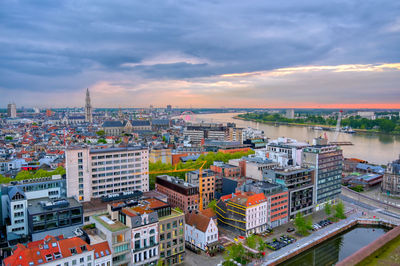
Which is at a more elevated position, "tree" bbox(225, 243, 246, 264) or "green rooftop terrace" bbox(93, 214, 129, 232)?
"green rooftop terrace" bbox(93, 214, 129, 232)

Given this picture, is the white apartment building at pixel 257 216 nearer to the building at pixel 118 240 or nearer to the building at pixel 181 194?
the building at pixel 181 194

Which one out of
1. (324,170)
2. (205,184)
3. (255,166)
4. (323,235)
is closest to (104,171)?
(205,184)

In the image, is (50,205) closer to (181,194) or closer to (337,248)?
(181,194)

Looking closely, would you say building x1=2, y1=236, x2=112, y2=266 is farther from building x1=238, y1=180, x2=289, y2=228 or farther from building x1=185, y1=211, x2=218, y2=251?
building x1=238, y1=180, x2=289, y2=228

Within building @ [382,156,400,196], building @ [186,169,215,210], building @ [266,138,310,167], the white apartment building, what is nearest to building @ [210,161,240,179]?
building @ [186,169,215,210]

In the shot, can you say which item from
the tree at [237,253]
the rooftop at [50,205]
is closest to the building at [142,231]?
the rooftop at [50,205]

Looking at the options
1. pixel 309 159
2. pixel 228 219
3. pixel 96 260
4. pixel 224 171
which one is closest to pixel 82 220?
pixel 96 260
